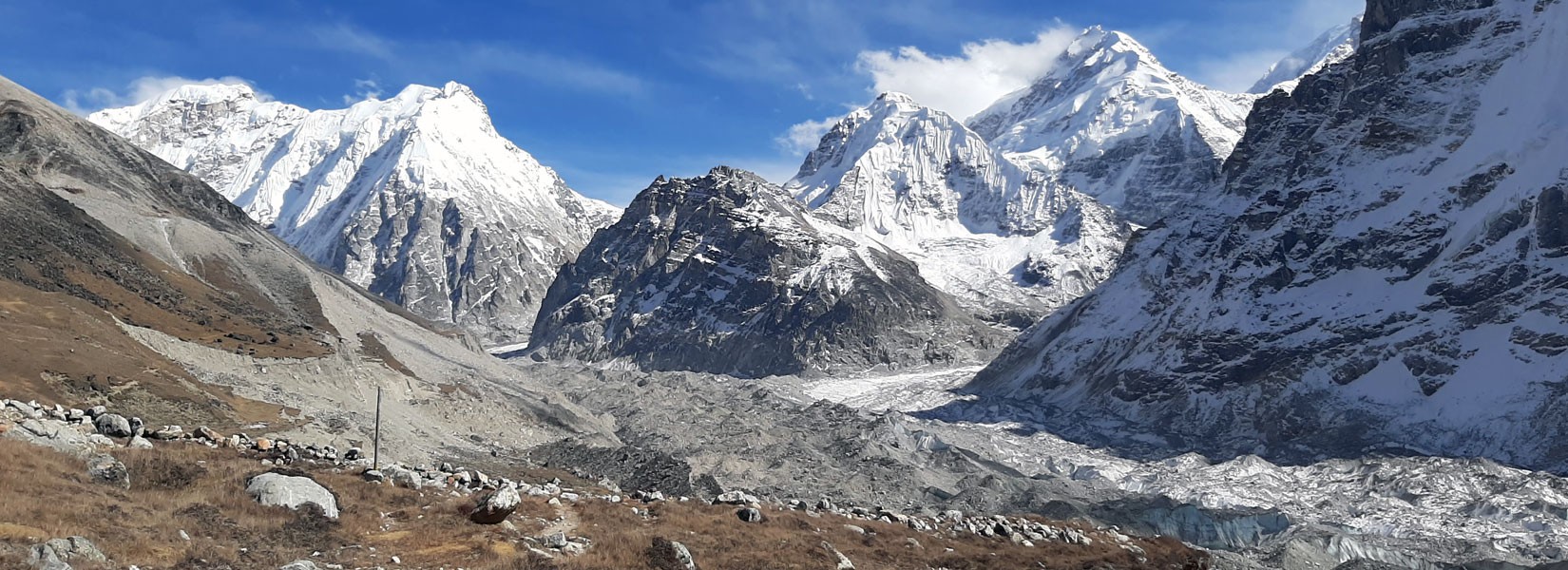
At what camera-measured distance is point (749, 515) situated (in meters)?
39.0

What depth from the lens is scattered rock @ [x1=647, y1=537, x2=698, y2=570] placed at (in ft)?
97.0

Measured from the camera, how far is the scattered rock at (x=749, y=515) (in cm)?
3862

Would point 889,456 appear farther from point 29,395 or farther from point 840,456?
point 29,395

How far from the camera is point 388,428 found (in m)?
87.1

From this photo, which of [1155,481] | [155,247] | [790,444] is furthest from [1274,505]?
[155,247]

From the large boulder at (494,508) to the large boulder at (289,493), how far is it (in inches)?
153

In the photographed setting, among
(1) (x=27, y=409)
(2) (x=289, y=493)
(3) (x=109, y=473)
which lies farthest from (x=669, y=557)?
(1) (x=27, y=409)

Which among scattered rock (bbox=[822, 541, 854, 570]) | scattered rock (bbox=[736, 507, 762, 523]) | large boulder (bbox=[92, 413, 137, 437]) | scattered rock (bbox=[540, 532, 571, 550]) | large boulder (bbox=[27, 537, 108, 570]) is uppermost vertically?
large boulder (bbox=[92, 413, 137, 437])

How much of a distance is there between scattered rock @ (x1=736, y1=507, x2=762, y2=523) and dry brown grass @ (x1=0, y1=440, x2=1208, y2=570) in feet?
1.41

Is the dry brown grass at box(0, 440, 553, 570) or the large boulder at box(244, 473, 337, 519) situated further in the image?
the large boulder at box(244, 473, 337, 519)

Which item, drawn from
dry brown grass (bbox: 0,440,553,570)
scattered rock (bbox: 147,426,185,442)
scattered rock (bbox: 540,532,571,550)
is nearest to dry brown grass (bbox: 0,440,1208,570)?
dry brown grass (bbox: 0,440,553,570)

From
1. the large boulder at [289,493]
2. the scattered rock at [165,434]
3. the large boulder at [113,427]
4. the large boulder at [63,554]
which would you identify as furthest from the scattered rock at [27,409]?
the large boulder at [63,554]

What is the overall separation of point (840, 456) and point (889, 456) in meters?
7.52

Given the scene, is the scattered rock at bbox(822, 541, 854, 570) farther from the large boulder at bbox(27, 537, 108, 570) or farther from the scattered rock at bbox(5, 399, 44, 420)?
the scattered rock at bbox(5, 399, 44, 420)
